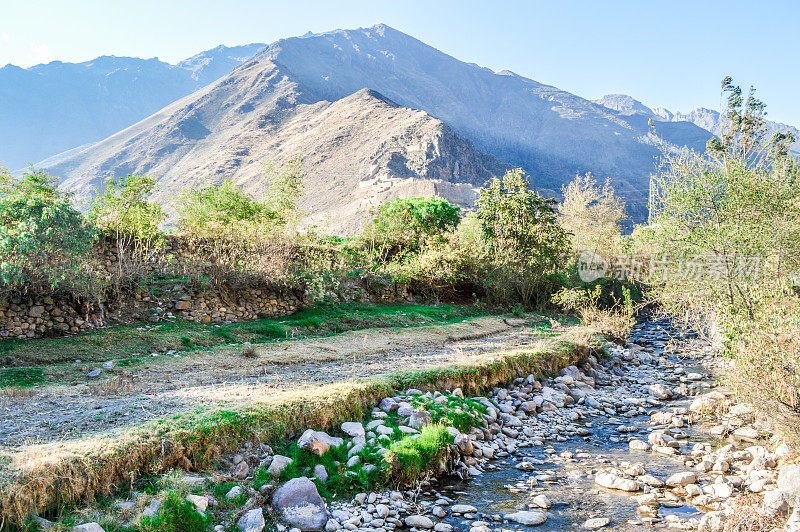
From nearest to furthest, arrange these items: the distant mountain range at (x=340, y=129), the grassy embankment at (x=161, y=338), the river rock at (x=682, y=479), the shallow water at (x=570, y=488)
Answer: the shallow water at (x=570, y=488) → the river rock at (x=682, y=479) → the grassy embankment at (x=161, y=338) → the distant mountain range at (x=340, y=129)

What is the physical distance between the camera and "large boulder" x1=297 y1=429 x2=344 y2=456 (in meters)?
6.98

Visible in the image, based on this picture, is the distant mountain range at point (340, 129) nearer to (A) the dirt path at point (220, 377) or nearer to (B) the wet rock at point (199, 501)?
(A) the dirt path at point (220, 377)

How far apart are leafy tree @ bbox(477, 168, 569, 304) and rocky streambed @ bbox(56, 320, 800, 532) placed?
10.9 meters

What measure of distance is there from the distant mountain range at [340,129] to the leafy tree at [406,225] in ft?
8.79

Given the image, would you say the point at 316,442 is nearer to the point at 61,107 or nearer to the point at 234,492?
the point at 234,492

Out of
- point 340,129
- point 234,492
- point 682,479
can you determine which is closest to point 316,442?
point 234,492

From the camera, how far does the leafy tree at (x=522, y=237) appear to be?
72.9 feet

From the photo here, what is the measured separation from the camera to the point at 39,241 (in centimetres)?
1085

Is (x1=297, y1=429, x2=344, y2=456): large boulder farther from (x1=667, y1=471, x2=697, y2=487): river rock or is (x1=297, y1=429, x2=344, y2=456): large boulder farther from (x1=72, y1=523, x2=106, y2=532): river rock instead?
(x1=667, y1=471, x2=697, y2=487): river rock

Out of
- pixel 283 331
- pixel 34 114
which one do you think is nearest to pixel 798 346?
pixel 283 331

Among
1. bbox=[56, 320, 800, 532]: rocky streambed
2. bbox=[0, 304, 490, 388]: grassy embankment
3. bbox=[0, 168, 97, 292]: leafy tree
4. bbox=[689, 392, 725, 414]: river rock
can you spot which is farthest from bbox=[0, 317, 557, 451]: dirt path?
bbox=[689, 392, 725, 414]: river rock

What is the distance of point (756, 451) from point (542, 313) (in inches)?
557

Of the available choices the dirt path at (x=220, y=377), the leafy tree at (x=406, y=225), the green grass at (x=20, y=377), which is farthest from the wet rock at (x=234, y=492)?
the leafy tree at (x=406, y=225)

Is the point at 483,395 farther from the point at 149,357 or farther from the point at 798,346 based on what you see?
the point at 149,357
